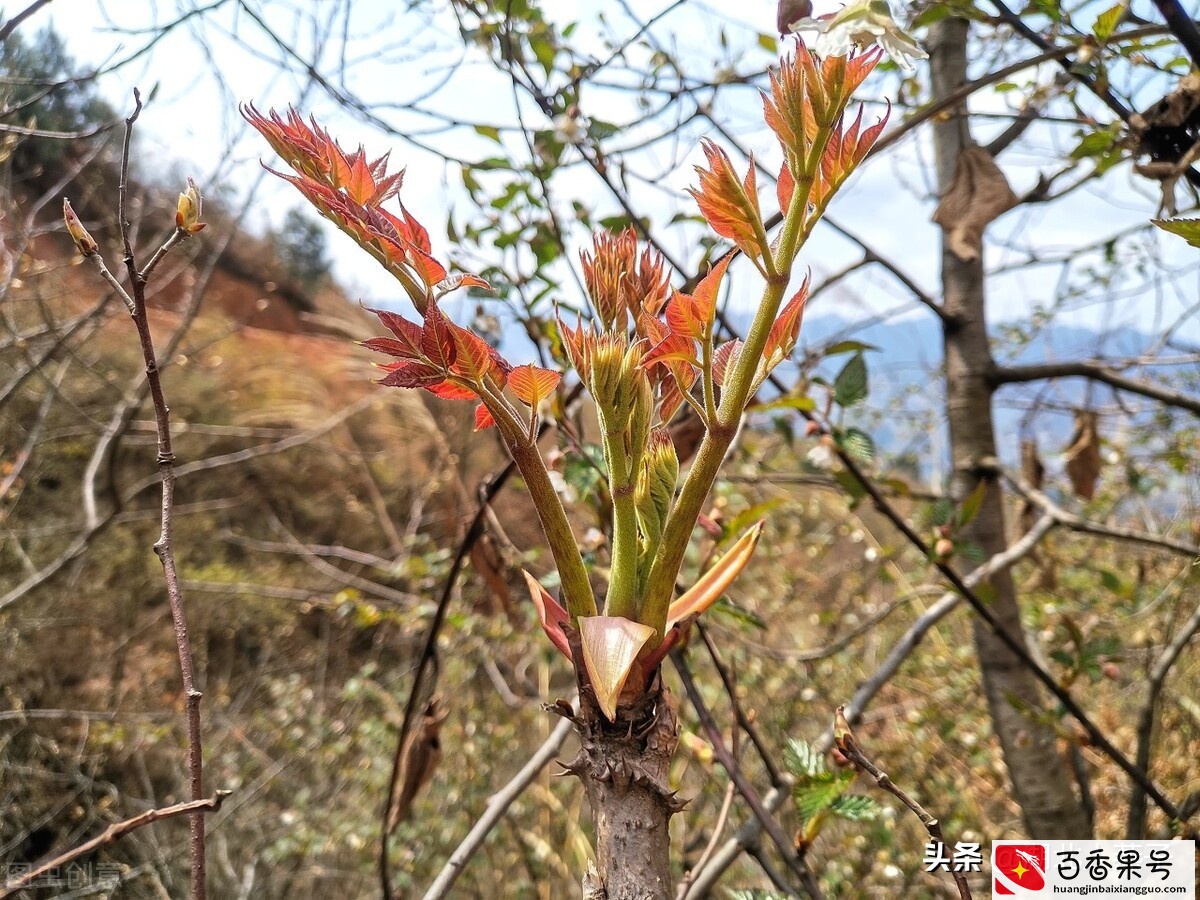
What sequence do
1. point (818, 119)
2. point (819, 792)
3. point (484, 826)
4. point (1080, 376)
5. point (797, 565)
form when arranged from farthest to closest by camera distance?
point (797, 565)
point (1080, 376)
point (484, 826)
point (819, 792)
point (818, 119)

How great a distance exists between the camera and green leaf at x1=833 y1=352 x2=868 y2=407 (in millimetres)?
632

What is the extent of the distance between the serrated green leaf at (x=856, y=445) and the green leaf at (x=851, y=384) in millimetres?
32

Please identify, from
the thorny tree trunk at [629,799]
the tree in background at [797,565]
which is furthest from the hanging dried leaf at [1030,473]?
the thorny tree trunk at [629,799]

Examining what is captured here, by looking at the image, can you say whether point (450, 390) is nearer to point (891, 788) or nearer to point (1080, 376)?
point (891, 788)

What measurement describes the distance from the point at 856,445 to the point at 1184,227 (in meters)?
0.38

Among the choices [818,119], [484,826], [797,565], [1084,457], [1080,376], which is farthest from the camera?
[797,565]

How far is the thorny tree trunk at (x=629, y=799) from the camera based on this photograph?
9.8 inches

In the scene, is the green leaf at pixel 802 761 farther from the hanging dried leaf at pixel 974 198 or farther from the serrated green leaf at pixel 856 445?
the hanging dried leaf at pixel 974 198

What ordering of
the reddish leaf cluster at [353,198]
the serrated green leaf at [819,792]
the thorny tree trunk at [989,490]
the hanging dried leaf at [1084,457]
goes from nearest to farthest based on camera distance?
the reddish leaf cluster at [353,198]
the serrated green leaf at [819,792]
the thorny tree trunk at [989,490]
the hanging dried leaf at [1084,457]

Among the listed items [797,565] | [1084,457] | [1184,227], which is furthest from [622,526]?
[797,565]

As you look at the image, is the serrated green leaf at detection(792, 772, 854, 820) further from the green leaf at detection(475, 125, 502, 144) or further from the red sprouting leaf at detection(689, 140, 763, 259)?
the green leaf at detection(475, 125, 502, 144)

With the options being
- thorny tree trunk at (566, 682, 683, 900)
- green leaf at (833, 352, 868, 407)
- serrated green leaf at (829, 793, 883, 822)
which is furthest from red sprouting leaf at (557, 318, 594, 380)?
green leaf at (833, 352, 868, 407)

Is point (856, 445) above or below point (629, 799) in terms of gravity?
above

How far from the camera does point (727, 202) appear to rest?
9.0 inches
